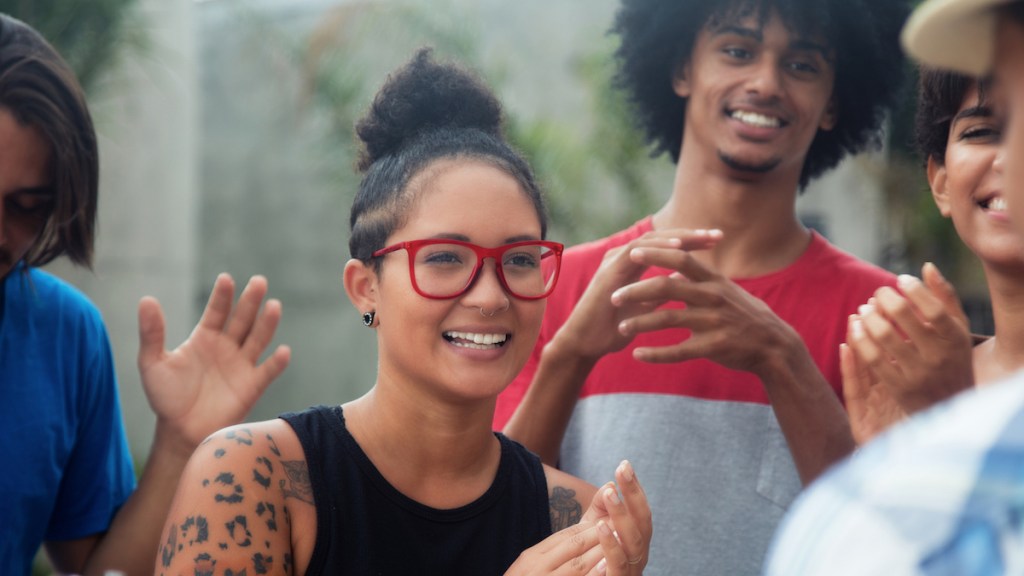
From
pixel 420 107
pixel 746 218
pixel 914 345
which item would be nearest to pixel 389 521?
pixel 420 107

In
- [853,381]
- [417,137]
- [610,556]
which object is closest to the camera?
[610,556]

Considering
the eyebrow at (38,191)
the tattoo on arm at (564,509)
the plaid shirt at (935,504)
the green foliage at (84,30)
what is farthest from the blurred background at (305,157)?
the plaid shirt at (935,504)

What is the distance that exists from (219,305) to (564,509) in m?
1.02

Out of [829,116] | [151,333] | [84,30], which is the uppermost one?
[84,30]

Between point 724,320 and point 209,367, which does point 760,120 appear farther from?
point 209,367

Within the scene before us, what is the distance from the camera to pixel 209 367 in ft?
9.64

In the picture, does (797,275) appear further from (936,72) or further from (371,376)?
(371,376)

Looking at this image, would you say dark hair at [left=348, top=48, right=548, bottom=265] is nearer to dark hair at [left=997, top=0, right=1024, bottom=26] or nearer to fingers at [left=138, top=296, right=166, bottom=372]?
fingers at [left=138, top=296, right=166, bottom=372]

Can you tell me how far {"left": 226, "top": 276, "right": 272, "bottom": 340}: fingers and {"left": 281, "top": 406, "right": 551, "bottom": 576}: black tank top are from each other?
0.50m

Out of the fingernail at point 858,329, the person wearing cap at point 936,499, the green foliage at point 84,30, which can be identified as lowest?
the person wearing cap at point 936,499

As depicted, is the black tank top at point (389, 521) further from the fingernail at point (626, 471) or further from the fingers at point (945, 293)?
the fingers at point (945, 293)

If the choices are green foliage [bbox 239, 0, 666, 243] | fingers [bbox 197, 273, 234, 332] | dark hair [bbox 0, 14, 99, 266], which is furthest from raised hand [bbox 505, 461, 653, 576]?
green foliage [bbox 239, 0, 666, 243]

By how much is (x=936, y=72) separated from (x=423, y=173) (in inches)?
49.2

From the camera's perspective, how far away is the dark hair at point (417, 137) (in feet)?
8.65
